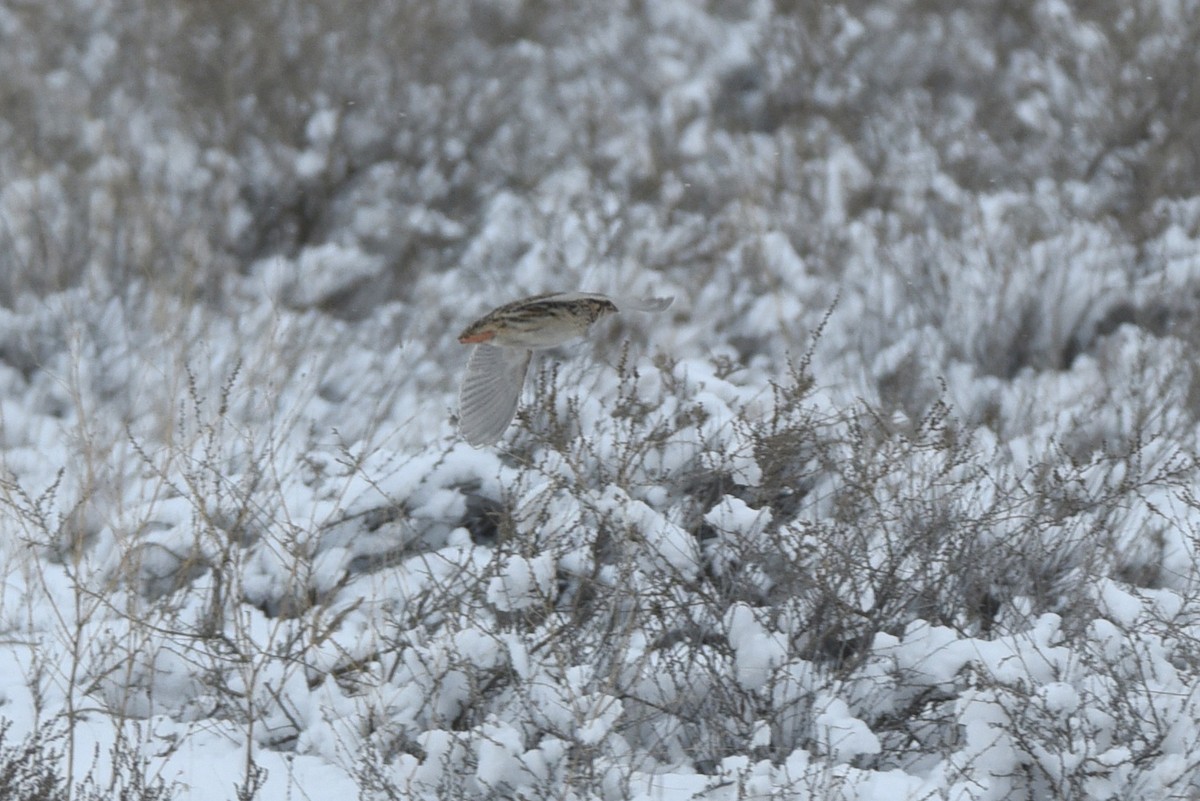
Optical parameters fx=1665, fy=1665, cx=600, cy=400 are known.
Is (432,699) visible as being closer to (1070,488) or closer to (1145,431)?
(1070,488)

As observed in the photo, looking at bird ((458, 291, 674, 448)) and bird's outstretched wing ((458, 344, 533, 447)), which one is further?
bird's outstretched wing ((458, 344, 533, 447))

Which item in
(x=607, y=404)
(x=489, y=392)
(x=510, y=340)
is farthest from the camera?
(x=607, y=404)

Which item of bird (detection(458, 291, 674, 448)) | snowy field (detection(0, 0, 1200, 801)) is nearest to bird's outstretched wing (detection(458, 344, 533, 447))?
bird (detection(458, 291, 674, 448))

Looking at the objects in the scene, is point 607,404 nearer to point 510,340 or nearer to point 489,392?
point 489,392

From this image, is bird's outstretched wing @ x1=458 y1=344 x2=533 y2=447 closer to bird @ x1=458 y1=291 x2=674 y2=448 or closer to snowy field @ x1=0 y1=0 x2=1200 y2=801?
bird @ x1=458 y1=291 x2=674 y2=448

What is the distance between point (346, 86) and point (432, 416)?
4036mm

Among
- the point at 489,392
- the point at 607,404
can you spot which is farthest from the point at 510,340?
the point at 607,404

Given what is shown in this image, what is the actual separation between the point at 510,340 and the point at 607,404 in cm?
204

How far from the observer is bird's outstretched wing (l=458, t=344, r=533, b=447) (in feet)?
11.8

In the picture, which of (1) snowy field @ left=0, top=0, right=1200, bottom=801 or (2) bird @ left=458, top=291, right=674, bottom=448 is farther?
(1) snowy field @ left=0, top=0, right=1200, bottom=801

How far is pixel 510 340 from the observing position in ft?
11.0

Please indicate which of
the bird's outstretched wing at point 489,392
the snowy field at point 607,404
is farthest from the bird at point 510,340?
the snowy field at point 607,404

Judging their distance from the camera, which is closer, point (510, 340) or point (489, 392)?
point (510, 340)

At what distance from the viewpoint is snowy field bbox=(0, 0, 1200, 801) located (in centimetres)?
357
